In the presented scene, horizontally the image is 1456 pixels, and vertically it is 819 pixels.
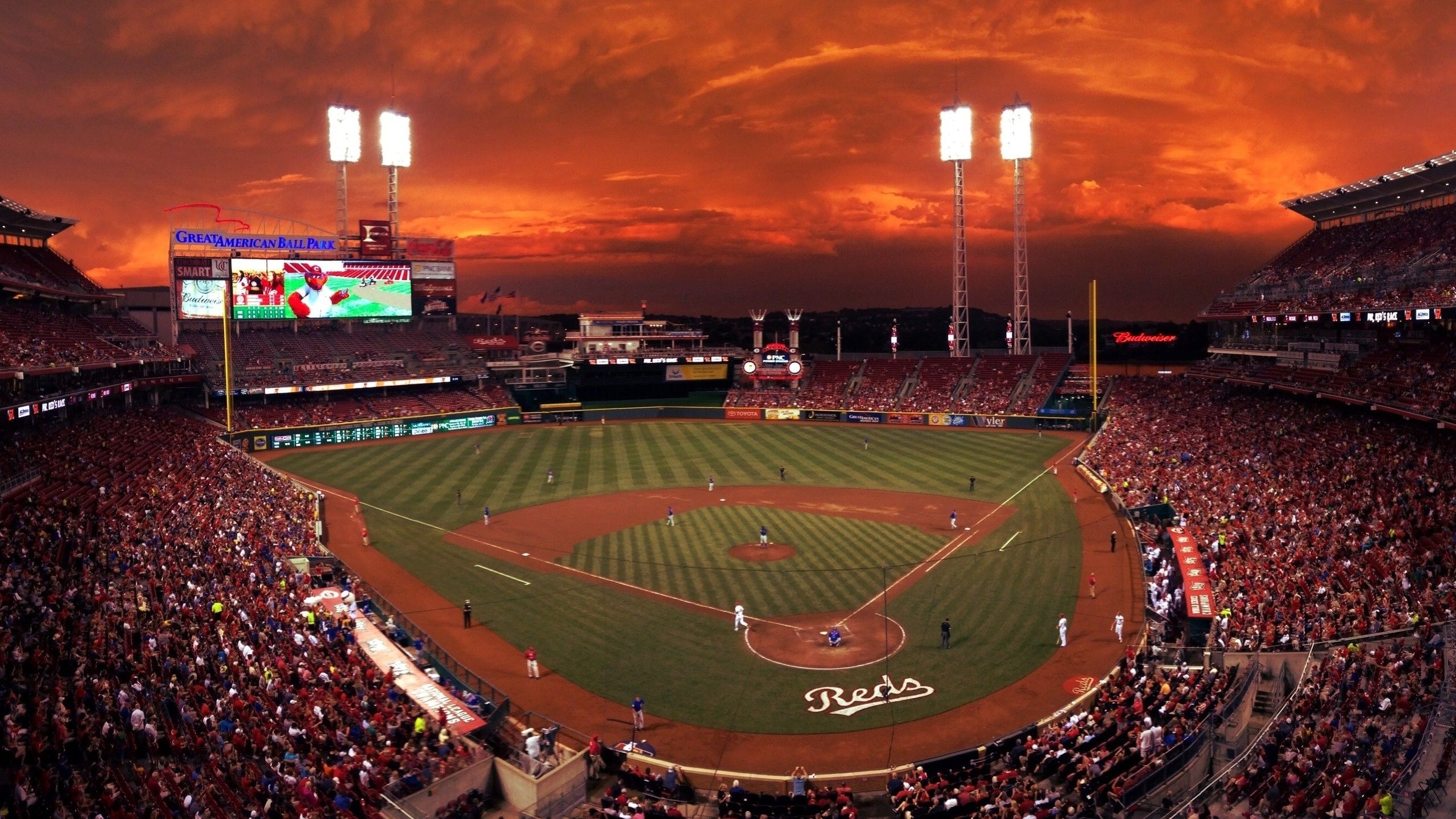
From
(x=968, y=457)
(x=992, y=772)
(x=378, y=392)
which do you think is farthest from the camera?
(x=378, y=392)

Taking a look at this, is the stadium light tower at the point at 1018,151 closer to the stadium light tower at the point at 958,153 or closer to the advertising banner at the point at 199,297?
the stadium light tower at the point at 958,153

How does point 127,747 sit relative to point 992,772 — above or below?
above

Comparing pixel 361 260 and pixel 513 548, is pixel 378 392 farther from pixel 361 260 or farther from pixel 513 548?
pixel 513 548

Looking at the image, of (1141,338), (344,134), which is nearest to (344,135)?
(344,134)

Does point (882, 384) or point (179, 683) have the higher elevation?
point (882, 384)

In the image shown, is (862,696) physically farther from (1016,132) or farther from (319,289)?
(319,289)

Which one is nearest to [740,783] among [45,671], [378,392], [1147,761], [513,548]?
[1147,761]
